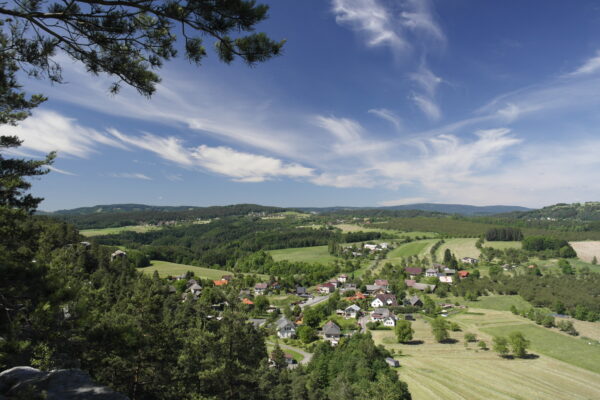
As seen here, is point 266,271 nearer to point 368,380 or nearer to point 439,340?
point 439,340

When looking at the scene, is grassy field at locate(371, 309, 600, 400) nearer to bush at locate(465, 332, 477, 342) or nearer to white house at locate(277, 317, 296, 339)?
bush at locate(465, 332, 477, 342)

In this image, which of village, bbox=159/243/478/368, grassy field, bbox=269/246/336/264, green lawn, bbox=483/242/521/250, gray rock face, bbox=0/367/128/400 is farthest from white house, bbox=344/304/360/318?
green lawn, bbox=483/242/521/250

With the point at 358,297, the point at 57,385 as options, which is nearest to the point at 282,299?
the point at 358,297

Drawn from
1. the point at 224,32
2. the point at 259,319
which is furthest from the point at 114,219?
the point at 224,32

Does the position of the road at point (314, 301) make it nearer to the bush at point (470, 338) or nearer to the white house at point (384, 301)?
the white house at point (384, 301)

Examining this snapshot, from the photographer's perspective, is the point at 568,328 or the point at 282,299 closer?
the point at 568,328

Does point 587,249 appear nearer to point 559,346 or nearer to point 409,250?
point 409,250
